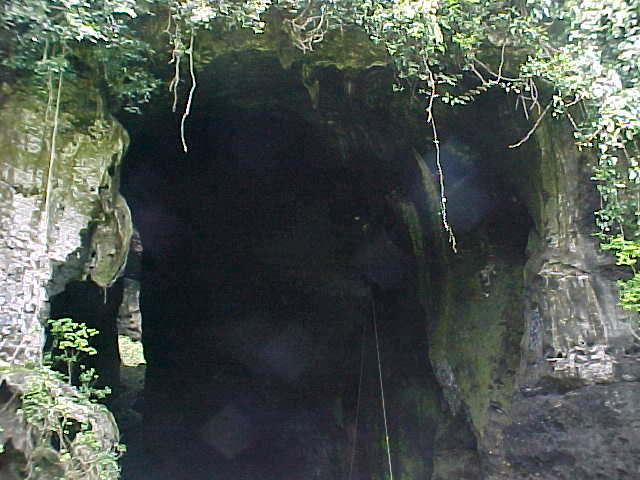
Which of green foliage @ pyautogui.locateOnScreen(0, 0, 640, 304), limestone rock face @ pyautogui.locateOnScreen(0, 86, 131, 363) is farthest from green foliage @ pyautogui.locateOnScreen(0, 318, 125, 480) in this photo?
green foliage @ pyautogui.locateOnScreen(0, 0, 640, 304)

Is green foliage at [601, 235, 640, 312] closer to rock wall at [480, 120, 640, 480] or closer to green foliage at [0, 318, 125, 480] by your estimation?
rock wall at [480, 120, 640, 480]

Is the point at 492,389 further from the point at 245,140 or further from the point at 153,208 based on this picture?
the point at 153,208

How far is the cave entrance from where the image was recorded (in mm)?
5633

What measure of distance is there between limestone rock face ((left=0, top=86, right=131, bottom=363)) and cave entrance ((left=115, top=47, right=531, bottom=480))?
114 centimetres

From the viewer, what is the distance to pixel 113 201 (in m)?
4.32

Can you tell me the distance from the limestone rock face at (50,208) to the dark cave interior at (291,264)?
Answer: 1.07 metres

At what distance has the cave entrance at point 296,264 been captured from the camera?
222 inches

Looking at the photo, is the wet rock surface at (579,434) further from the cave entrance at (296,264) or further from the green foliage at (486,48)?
the cave entrance at (296,264)

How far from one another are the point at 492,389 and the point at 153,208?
5.05m

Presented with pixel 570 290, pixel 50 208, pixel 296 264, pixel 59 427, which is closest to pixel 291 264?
pixel 296 264

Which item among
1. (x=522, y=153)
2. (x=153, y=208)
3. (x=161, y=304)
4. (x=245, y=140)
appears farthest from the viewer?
(x=161, y=304)

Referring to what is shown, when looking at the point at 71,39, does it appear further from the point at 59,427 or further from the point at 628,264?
the point at 628,264

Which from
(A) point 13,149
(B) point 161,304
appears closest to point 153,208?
(B) point 161,304

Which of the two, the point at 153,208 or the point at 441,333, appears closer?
the point at 441,333
